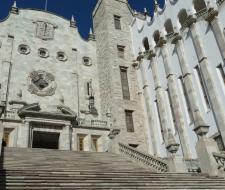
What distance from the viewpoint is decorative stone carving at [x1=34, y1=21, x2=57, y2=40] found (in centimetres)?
2706

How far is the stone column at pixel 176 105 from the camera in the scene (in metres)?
19.7

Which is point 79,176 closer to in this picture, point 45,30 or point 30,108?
point 30,108

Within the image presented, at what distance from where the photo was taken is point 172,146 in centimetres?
1347

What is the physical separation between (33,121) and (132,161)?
27.9 feet

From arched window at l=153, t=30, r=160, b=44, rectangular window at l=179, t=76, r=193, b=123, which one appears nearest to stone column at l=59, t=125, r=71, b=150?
rectangular window at l=179, t=76, r=193, b=123

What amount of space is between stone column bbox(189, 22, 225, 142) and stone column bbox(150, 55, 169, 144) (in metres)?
4.32

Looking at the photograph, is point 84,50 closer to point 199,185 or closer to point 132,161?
point 132,161

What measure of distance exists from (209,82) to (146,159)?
24.2ft

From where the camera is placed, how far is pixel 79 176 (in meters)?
9.86

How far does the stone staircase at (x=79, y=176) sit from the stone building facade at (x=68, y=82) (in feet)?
16.2

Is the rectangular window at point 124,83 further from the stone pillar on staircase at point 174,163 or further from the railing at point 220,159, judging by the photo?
the railing at point 220,159

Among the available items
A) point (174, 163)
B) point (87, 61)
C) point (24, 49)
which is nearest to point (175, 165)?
point (174, 163)

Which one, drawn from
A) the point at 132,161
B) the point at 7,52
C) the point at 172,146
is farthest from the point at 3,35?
the point at 172,146

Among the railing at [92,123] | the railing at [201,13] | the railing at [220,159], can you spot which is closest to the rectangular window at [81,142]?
the railing at [92,123]
